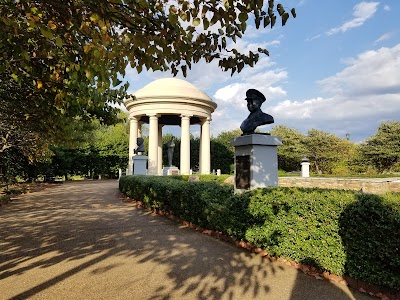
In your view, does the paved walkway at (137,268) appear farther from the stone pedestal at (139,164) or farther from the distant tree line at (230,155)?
the distant tree line at (230,155)

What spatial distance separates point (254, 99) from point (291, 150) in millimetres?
38422

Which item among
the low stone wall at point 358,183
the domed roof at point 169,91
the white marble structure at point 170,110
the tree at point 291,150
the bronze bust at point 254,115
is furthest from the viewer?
the tree at point 291,150

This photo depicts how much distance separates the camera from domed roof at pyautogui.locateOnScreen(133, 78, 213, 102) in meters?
28.9

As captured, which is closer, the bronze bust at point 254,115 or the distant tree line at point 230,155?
the bronze bust at point 254,115

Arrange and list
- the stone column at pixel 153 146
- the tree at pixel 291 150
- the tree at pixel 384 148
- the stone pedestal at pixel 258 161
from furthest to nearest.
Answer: the tree at pixel 291 150
the tree at pixel 384 148
the stone column at pixel 153 146
the stone pedestal at pixel 258 161

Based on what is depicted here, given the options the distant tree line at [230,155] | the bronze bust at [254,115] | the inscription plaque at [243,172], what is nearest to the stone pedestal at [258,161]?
the inscription plaque at [243,172]

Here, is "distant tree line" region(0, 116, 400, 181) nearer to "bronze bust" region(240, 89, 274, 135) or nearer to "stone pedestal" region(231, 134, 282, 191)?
"bronze bust" region(240, 89, 274, 135)

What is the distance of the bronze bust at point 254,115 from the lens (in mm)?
7582

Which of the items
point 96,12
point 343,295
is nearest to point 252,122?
point 343,295

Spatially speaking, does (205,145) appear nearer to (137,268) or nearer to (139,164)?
(139,164)

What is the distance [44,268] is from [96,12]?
3763 millimetres

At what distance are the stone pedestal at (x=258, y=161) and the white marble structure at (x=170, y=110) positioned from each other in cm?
2227

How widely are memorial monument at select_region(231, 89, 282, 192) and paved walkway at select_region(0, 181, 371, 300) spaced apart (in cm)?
161

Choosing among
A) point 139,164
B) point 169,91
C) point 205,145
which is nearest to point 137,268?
point 139,164
